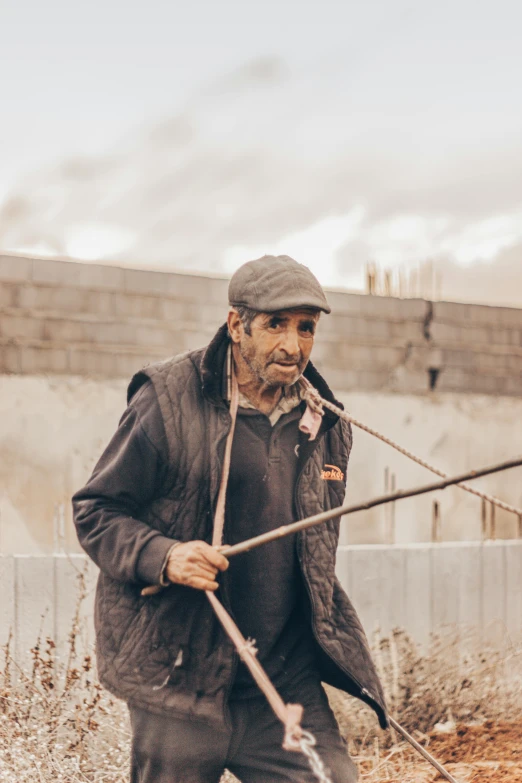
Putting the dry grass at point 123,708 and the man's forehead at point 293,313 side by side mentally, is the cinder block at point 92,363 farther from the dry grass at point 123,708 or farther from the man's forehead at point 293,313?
the man's forehead at point 293,313

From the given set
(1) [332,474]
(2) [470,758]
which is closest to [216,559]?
(1) [332,474]

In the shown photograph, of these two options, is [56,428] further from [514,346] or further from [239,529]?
[239,529]

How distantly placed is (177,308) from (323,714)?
6.44 m

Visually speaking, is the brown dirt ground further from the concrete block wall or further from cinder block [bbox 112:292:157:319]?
cinder block [bbox 112:292:157:319]

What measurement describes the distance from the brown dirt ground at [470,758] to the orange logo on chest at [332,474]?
234cm

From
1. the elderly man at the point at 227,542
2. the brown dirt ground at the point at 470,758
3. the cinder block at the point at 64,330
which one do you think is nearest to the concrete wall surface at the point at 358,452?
the cinder block at the point at 64,330

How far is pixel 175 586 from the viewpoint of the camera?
7.79 ft

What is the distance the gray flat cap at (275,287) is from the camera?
7.71ft

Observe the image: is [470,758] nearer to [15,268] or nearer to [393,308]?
[15,268]

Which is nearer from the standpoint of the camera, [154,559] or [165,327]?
[154,559]

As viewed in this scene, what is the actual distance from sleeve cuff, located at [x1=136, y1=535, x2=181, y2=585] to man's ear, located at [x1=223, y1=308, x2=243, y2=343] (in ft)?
1.72

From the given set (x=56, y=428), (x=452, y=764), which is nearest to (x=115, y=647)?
(x=452, y=764)

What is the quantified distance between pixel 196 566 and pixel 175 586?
0.55ft

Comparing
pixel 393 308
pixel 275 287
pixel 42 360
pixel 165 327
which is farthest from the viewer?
pixel 393 308
